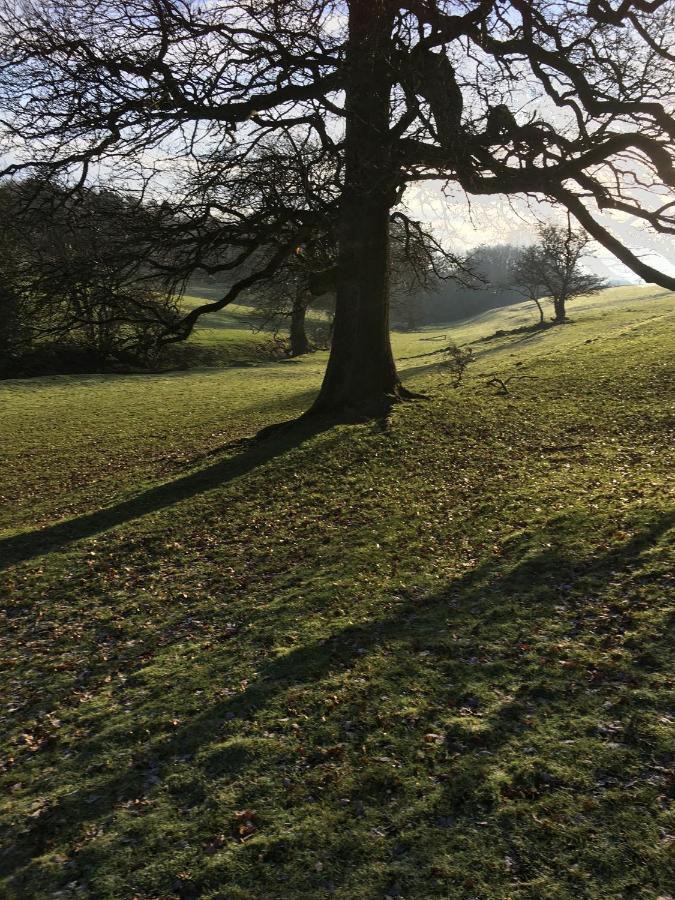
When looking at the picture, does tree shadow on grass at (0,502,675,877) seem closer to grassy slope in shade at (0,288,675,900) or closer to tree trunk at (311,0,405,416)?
grassy slope in shade at (0,288,675,900)

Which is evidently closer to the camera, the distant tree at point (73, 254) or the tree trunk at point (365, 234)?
the tree trunk at point (365, 234)

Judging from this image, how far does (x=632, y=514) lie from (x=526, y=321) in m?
63.7

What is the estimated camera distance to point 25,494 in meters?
16.6

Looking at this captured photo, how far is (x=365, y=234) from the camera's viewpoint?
605 inches

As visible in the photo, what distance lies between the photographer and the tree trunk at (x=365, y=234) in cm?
1172

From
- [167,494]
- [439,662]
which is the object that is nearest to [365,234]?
[167,494]

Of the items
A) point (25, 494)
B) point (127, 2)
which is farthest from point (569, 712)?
point (25, 494)

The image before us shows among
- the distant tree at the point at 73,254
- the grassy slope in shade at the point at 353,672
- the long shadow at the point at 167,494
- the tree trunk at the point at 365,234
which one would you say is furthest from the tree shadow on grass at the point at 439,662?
the distant tree at the point at 73,254

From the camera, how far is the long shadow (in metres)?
12.4

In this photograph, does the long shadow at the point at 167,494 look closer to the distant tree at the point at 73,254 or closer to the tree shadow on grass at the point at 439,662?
the distant tree at the point at 73,254

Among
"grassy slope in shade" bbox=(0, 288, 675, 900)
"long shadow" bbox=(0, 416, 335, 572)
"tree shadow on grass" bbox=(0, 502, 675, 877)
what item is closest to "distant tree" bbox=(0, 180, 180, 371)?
"long shadow" bbox=(0, 416, 335, 572)

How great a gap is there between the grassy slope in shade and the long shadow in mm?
98

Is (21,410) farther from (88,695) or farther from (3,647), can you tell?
(88,695)

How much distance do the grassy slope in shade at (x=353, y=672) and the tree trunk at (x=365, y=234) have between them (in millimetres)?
1606
